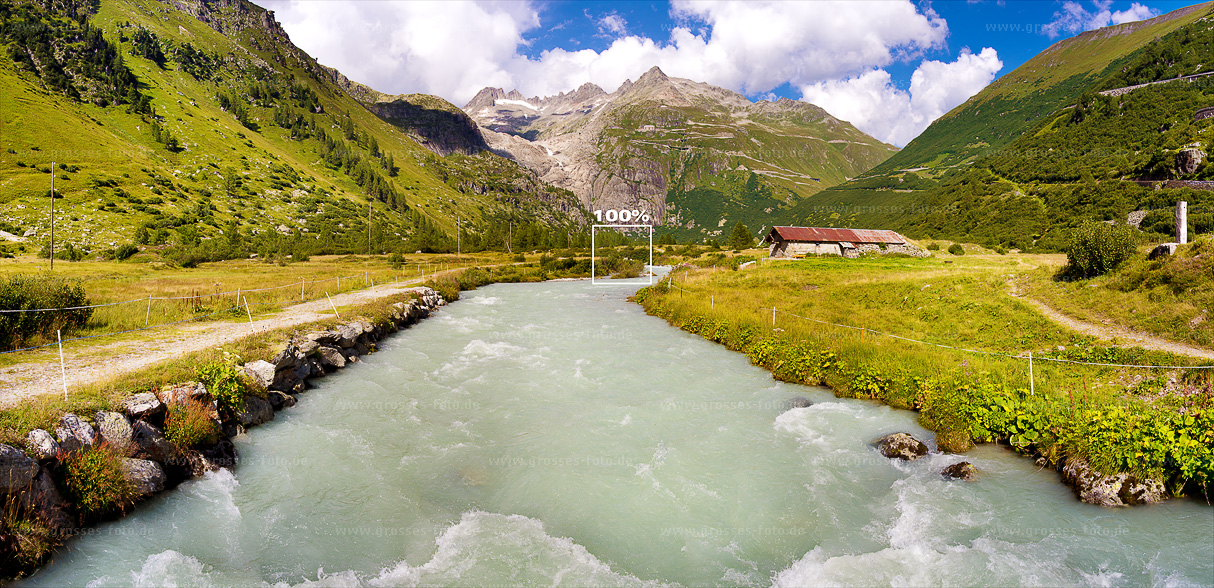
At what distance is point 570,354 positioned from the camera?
965 inches

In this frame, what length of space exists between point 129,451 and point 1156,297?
33226 millimetres

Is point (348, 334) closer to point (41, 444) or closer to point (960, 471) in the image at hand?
point (41, 444)

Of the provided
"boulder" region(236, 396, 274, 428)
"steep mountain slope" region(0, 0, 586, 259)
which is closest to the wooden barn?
"boulder" region(236, 396, 274, 428)

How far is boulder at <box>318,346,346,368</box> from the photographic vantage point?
20.4 m

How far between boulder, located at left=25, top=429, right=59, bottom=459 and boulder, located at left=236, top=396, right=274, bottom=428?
5528 millimetres

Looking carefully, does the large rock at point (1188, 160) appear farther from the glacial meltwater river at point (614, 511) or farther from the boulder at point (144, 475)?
the boulder at point (144, 475)

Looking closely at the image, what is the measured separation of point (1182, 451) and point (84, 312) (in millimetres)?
33083

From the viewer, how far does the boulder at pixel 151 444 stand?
10039 mm

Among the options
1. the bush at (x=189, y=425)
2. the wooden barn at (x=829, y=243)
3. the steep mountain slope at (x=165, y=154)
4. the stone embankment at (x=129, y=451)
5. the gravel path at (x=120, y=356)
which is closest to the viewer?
the stone embankment at (x=129, y=451)

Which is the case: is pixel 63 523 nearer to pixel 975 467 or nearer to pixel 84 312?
pixel 84 312

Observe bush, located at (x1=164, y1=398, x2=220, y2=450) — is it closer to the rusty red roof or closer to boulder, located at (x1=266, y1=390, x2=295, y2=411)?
boulder, located at (x1=266, y1=390, x2=295, y2=411)

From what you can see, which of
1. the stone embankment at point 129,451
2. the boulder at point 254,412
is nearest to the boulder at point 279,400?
the stone embankment at point 129,451

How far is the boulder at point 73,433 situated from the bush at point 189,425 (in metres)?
→ 1.84

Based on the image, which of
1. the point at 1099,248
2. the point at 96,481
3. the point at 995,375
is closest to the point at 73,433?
the point at 96,481
